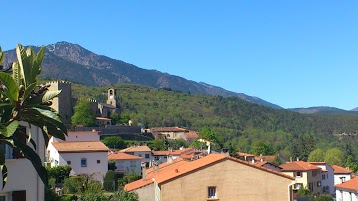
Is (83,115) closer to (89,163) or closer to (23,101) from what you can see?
(89,163)

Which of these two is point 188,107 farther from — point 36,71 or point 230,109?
point 36,71

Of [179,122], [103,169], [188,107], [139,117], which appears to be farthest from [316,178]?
[188,107]

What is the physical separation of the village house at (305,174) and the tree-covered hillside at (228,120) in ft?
209

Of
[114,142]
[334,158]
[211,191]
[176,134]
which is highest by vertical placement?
[176,134]

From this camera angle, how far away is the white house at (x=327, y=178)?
242 feet

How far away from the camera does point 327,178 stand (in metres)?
74.9

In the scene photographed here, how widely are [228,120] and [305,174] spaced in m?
114

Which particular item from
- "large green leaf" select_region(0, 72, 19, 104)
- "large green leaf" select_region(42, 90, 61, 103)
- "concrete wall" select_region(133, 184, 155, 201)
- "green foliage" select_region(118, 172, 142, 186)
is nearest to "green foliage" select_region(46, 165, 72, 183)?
"green foliage" select_region(118, 172, 142, 186)

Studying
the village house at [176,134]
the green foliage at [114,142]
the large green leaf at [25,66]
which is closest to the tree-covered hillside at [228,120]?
the village house at [176,134]

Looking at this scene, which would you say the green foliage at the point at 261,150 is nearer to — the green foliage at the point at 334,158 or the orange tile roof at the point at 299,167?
the green foliage at the point at 334,158

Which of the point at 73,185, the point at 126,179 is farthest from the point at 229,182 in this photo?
the point at 126,179

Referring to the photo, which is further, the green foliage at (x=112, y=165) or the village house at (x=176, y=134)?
the village house at (x=176, y=134)

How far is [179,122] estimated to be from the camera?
532ft

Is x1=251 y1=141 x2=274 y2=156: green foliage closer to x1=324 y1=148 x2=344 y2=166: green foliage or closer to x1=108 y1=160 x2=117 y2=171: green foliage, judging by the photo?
x1=324 y1=148 x2=344 y2=166: green foliage
